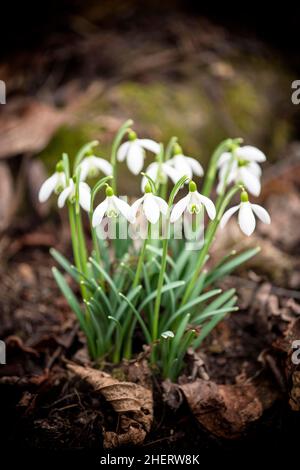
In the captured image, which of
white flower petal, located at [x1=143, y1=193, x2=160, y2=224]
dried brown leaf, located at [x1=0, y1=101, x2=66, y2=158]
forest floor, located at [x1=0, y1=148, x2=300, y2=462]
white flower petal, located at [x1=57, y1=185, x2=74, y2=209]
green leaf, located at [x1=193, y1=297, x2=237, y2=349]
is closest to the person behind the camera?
white flower petal, located at [x1=143, y1=193, x2=160, y2=224]

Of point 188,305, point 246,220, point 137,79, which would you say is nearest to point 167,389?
point 188,305

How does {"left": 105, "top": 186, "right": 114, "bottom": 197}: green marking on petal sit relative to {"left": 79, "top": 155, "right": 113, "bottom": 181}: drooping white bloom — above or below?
below

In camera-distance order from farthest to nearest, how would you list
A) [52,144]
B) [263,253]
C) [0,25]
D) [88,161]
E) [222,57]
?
[222,57]
[0,25]
[52,144]
[263,253]
[88,161]

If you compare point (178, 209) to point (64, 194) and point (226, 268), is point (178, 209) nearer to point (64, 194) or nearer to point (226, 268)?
point (64, 194)

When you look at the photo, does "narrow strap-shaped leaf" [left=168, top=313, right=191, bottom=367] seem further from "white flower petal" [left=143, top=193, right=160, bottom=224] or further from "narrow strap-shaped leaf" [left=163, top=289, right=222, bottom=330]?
"white flower petal" [left=143, top=193, right=160, bottom=224]

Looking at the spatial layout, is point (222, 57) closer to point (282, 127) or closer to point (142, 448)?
point (282, 127)

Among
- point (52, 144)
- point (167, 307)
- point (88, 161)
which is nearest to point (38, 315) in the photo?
point (167, 307)

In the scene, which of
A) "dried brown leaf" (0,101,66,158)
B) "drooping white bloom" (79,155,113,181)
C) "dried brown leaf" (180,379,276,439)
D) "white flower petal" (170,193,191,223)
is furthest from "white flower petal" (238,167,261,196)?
"dried brown leaf" (0,101,66,158)
